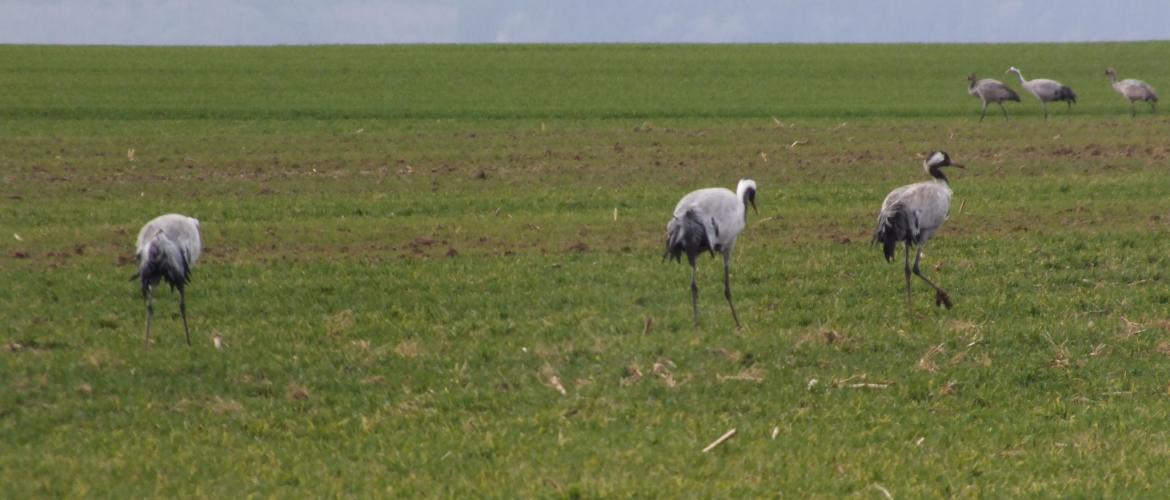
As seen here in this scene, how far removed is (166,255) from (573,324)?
3.67 meters

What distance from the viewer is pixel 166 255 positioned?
42.6 feet

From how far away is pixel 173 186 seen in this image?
78.4ft

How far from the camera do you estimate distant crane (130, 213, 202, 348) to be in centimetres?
1294

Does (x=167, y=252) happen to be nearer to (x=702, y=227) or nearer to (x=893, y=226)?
(x=702, y=227)

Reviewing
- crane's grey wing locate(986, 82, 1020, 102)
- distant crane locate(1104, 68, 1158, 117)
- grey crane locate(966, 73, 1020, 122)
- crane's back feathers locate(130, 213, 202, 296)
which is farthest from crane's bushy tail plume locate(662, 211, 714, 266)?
distant crane locate(1104, 68, 1158, 117)

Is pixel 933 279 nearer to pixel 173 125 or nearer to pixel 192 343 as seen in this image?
pixel 192 343

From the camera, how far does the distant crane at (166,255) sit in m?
12.9

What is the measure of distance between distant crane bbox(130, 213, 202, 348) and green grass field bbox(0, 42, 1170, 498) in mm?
539

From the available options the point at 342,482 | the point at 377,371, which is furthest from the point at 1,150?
the point at 342,482

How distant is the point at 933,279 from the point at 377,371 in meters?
6.35

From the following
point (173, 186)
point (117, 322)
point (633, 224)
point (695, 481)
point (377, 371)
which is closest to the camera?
point (695, 481)

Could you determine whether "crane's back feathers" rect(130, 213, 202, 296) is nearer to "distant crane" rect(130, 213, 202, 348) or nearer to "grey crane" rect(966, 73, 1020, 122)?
"distant crane" rect(130, 213, 202, 348)

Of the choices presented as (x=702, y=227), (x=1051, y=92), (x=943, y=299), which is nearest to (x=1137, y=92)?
(x=1051, y=92)

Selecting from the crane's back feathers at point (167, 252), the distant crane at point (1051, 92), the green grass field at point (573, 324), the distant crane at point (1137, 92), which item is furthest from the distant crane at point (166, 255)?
the distant crane at point (1137, 92)
